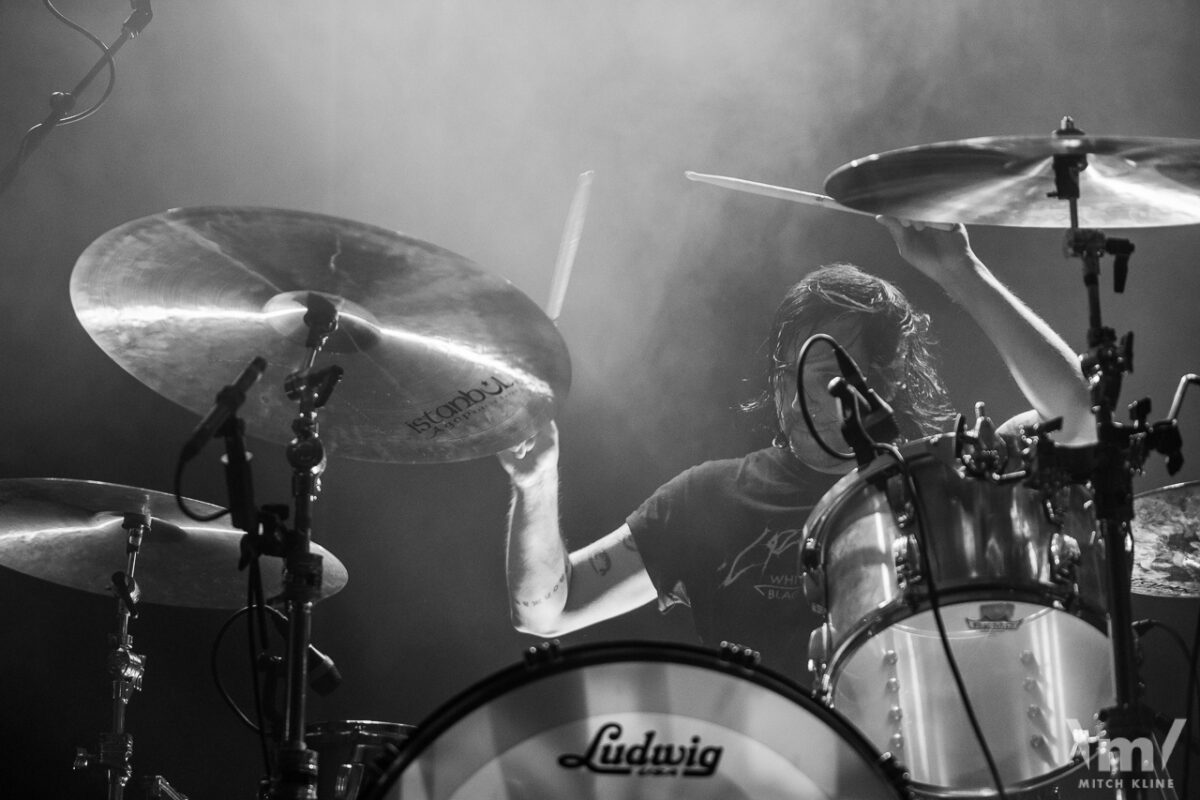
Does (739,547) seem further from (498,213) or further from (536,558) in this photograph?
(498,213)

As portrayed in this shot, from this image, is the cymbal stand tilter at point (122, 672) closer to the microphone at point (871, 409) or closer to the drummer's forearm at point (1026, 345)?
Answer: the microphone at point (871, 409)

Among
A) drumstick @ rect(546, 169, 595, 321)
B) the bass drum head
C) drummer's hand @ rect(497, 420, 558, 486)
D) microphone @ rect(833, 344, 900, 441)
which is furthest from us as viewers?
drumstick @ rect(546, 169, 595, 321)

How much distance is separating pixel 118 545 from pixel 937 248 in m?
1.90

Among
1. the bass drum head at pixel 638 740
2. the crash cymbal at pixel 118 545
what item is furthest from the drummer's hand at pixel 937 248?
the bass drum head at pixel 638 740

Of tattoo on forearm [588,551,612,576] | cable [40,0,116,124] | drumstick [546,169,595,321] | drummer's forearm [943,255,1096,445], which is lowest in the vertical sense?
tattoo on forearm [588,551,612,576]

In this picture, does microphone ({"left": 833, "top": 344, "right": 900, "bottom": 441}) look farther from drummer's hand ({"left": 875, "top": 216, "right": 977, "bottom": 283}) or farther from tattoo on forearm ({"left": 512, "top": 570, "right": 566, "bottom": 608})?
tattoo on forearm ({"left": 512, "top": 570, "right": 566, "bottom": 608})

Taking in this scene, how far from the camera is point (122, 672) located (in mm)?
2842

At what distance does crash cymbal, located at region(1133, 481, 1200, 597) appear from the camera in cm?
230

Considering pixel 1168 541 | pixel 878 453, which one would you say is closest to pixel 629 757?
pixel 878 453

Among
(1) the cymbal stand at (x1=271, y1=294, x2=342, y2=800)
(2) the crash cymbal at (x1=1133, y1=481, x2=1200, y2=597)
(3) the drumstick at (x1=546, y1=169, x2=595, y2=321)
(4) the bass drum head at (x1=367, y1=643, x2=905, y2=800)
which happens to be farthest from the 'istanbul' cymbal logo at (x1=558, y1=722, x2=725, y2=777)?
(3) the drumstick at (x1=546, y1=169, x2=595, y2=321)

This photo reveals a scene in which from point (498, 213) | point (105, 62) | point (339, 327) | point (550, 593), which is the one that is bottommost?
point (550, 593)

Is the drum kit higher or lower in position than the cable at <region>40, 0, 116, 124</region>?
lower

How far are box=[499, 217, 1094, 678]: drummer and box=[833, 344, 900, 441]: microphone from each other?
1.06m

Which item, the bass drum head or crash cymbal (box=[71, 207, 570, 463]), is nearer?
the bass drum head
